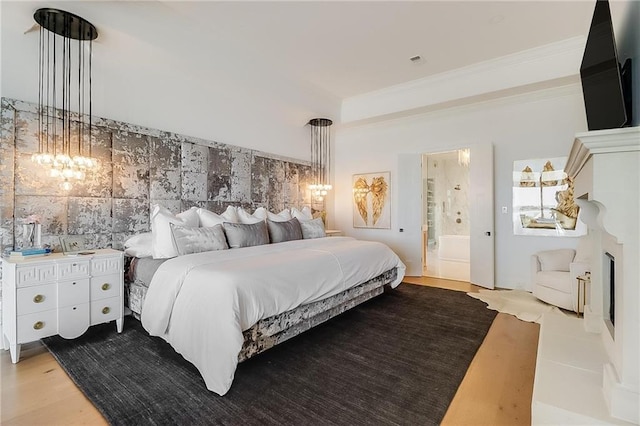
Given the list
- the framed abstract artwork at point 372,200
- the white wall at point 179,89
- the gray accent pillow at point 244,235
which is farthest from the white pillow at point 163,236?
the framed abstract artwork at point 372,200

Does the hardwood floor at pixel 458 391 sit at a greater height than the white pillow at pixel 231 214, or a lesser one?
lesser

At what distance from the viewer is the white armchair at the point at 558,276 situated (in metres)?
3.29

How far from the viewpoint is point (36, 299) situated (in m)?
2.39

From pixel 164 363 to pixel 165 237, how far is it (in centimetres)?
120

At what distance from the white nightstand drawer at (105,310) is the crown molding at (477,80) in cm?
466

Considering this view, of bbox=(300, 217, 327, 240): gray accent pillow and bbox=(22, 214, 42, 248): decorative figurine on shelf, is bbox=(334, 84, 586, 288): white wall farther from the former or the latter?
bbox=(22, 214, 42, 248): decorative figurine on shelf

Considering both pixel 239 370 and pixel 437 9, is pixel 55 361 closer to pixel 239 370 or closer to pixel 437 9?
pixel 239 370

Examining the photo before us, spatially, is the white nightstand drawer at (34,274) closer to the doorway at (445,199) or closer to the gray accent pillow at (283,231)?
the gray accent pillow at (283,231)

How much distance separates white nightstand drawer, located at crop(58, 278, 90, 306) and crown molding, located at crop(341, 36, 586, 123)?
4748mm

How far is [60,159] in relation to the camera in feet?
8.95

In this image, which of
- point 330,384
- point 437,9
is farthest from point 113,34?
point 330,384

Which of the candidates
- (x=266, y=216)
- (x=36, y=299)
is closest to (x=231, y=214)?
(x=266, y=216)

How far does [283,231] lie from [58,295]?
2381 mm

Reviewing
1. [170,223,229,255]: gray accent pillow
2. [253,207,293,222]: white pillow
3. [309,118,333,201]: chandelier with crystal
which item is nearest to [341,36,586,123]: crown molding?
[309,118,333,201]: chandelier with crystal
